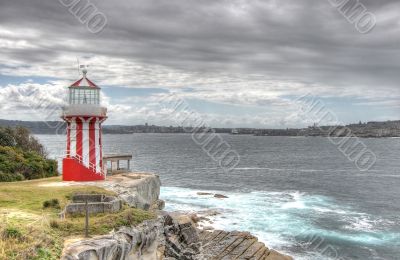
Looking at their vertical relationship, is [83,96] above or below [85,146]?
above

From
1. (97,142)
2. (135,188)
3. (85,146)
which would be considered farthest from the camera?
(135,188)

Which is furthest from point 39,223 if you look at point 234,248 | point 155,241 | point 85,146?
point 234,248

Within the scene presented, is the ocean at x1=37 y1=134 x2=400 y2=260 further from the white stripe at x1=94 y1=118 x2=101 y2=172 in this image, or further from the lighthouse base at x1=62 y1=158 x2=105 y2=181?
the lighthouse base at x1=62 y1=158 x2=105 y2=181

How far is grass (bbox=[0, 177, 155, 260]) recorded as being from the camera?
1220cm

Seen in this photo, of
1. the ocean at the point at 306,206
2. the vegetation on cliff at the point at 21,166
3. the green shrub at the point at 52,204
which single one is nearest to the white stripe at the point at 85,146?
the green shrub at the point at 52,204

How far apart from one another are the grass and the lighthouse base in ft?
17.5

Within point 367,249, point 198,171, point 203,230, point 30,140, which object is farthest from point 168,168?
point 367,249

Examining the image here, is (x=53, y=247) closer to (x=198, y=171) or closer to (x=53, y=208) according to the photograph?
(x=53, y=208)

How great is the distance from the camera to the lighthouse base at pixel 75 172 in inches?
1072

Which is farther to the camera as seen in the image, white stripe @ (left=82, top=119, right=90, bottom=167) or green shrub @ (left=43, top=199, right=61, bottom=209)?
white stripe @ (left=82, top=119, right=90, bottom=167)

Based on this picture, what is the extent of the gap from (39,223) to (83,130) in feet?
43.4

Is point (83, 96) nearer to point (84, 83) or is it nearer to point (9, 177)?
point (84, 83)

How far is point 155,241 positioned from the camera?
17703 mm

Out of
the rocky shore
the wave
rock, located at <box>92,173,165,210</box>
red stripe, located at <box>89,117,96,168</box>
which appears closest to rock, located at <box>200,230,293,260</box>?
the rocky shore
